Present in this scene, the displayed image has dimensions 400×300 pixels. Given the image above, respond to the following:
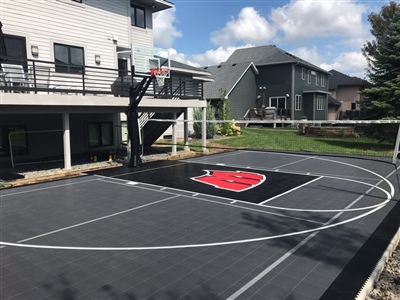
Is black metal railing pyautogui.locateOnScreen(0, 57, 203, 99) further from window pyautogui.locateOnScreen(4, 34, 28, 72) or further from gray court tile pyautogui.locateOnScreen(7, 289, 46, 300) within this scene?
gray court tile pyautogui.locateOnScreen(7, 289, 46, 300)

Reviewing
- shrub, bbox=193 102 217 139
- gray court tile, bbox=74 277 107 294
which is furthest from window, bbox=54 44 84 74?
gray court tile, bbox=74 277 107 294

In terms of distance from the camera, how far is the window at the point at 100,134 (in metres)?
18.5

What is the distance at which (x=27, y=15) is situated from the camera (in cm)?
1467

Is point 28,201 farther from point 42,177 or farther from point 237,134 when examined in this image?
point 237,134

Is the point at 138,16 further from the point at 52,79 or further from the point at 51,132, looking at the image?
the point at 51,132

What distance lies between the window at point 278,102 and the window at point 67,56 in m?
25.2

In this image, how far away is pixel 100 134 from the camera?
18906mm

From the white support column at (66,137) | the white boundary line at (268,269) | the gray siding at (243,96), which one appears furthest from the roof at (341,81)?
the white boundary line at (268,269)

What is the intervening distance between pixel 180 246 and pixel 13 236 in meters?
3.51

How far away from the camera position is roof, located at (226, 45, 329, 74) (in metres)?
36.8

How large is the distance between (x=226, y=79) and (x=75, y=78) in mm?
24252

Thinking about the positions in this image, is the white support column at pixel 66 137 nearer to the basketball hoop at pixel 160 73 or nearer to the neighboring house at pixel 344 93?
the basketball hoop at pixel 160 73

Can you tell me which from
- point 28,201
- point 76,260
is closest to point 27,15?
point 28,201

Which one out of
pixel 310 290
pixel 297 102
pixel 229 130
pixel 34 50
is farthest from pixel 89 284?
pixel 297 102
